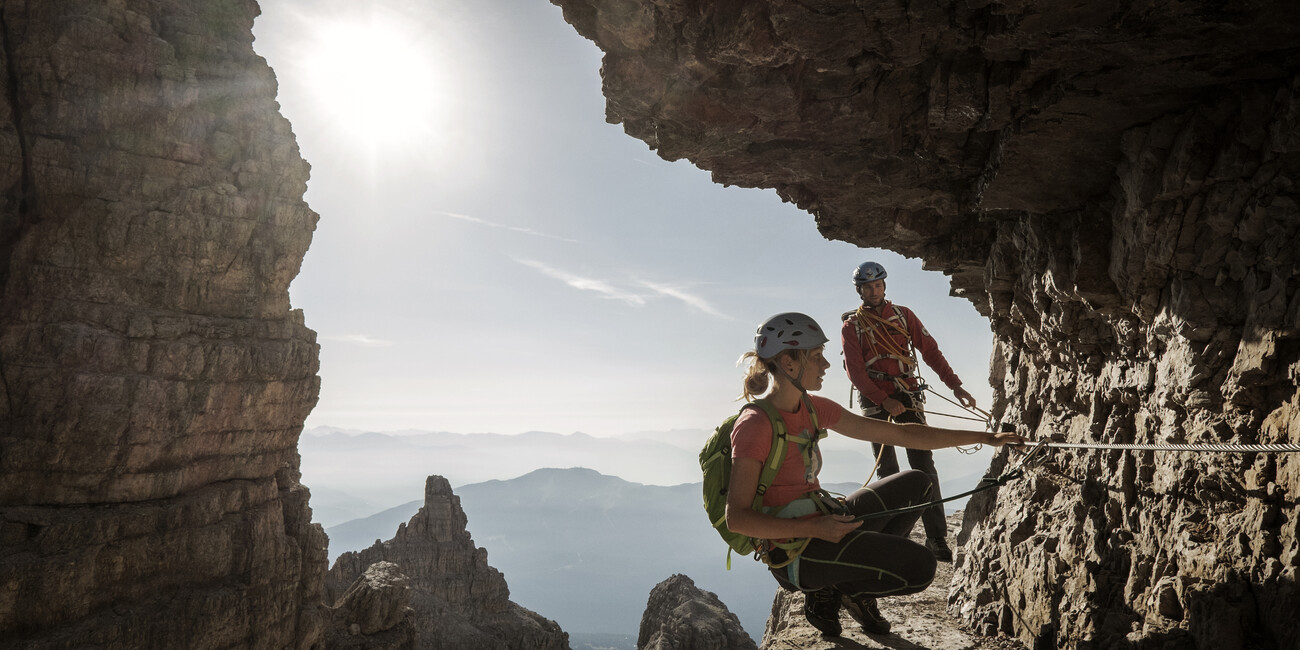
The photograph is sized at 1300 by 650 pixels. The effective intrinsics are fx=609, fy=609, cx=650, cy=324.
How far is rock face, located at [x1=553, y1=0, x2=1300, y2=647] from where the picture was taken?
4.31 meters

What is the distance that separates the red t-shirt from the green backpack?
9 cm

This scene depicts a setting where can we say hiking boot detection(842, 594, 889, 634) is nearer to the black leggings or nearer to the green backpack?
the black leggings

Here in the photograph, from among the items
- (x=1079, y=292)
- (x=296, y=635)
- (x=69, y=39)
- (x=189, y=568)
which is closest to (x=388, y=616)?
(x=296, y=635)

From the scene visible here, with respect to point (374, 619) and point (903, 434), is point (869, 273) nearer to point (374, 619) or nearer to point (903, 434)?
point (903, 434)

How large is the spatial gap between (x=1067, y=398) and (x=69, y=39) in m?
50.0

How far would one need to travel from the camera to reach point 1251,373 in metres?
4.34

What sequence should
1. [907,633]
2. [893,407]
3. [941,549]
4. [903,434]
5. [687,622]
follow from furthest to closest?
1. [687,622]
2. [941,549]
3. [893,407]
4. [907,633]
5. [903,434]

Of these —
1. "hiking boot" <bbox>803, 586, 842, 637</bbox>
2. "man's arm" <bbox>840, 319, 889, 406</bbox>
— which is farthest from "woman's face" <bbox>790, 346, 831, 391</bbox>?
"man's arm" <bbox>840, 319, 889, 406</bbox>

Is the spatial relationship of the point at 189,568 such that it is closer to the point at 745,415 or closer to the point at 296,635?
the point at 296,635

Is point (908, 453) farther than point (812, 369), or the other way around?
point (908, 453)

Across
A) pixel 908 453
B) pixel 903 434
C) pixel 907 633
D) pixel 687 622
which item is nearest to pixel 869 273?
pixel 908 453

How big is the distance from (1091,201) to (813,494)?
186 inches

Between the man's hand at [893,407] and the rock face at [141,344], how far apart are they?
131ft

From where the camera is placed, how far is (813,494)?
5199 millimetres
